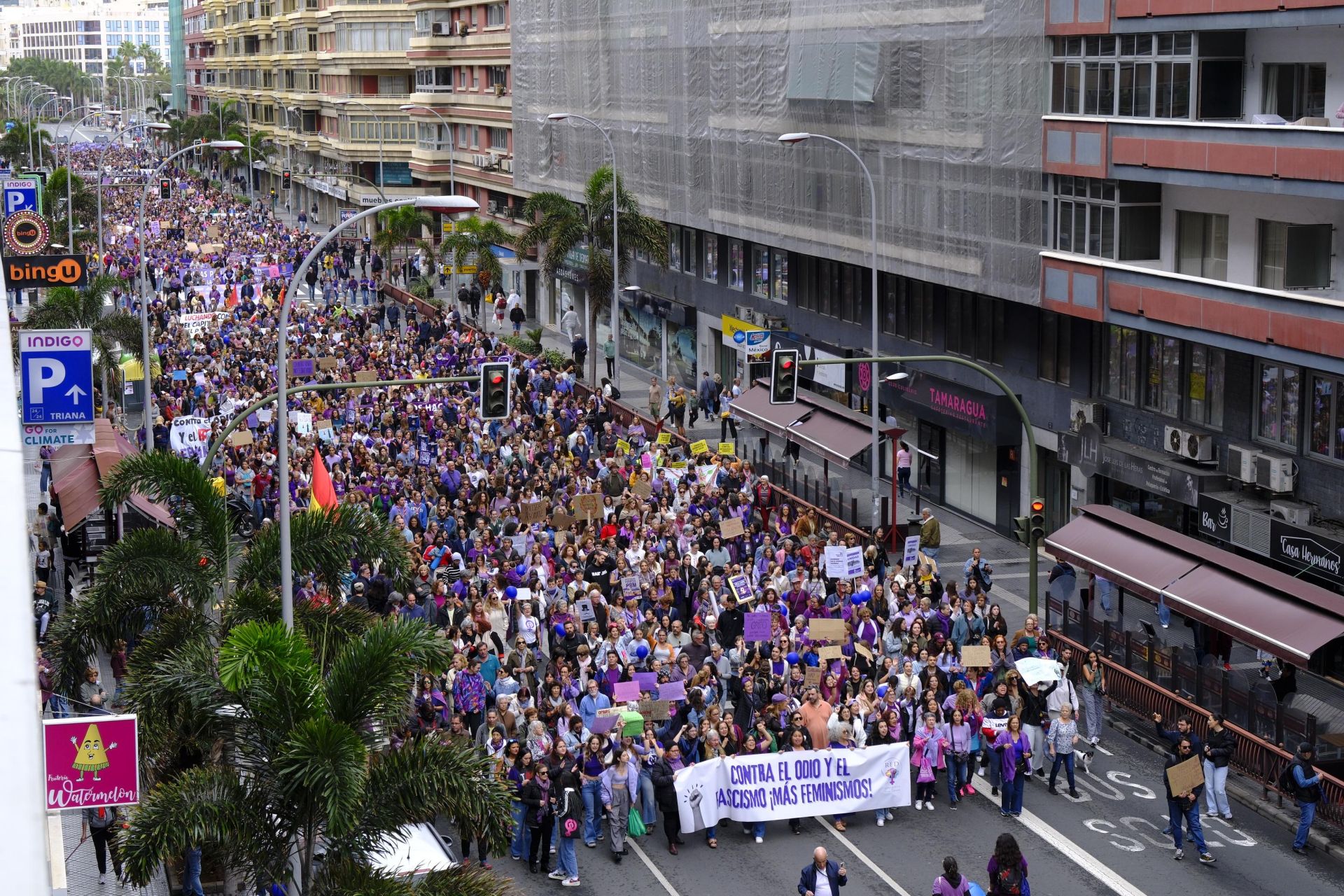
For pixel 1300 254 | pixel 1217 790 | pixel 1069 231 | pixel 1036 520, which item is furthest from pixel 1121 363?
pixel 1217 790

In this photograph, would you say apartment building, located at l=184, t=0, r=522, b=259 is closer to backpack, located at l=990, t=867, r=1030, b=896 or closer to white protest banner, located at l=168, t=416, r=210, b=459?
white protest banner, located at l=168, t=416, r=210, b=459

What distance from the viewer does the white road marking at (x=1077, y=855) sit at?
2008cm

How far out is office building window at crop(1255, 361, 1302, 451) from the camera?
29956 mm

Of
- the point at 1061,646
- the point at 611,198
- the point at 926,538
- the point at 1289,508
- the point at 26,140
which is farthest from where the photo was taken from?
the point at 26,140

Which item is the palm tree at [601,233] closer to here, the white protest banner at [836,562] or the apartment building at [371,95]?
the apartment building at [371,95]

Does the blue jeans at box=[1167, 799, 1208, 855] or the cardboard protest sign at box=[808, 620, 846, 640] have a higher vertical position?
the cardboard protest sign at box=[808, 620, 846, 640]

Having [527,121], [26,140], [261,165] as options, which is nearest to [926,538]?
[527,121]

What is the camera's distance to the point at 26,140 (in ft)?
408

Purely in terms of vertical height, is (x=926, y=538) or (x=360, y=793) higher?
(x=360, y=793)

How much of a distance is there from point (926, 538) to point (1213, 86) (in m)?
10.8

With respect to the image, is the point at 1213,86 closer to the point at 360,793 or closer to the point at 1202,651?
the point at 1202,651

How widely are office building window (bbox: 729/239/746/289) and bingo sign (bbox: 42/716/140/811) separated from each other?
132 ft

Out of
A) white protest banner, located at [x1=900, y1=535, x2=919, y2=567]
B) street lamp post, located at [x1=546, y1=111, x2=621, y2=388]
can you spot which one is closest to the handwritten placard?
white protest banner, located at [x1=900, y1=535, x2=919, y2=567]

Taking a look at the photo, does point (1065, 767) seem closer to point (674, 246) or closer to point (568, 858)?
point (568, 858)
